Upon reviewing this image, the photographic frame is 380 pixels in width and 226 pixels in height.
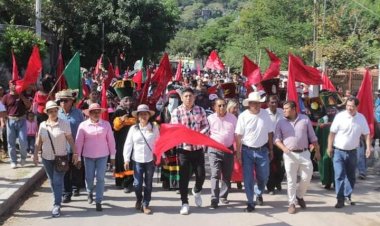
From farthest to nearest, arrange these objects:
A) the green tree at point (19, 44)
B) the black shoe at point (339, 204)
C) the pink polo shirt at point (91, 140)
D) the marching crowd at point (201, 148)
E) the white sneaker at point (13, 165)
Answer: the green tree at point (19, 44)
the white sneaker at point (13, 165)
the black shoe at point (339, 204)
the pink polo shirt at point (91, 140)
the marching crowd at point (201, 148)

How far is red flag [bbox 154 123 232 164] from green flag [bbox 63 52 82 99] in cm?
331

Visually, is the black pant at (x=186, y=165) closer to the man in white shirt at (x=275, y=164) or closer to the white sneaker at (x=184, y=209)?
the white sneaker at (x=184, y=209)

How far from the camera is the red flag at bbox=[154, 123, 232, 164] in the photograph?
7.26m

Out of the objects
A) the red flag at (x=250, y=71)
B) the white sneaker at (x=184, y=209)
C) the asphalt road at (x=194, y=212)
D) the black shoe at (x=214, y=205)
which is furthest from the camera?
the red flag at (x=250, y=71)

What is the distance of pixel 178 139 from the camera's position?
7.26 meters

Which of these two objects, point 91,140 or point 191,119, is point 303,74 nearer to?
point 191,119

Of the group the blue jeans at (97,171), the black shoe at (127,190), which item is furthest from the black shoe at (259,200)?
the blue jeans at (97,171)

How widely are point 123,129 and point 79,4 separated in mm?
20273

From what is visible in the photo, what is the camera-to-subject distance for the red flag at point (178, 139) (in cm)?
726

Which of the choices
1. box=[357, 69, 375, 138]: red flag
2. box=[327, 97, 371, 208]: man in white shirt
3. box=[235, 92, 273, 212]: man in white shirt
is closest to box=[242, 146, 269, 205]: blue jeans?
box=[235, 92, 273, 212]: man in white shirt

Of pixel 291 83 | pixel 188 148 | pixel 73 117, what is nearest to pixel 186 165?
pixel 188 148

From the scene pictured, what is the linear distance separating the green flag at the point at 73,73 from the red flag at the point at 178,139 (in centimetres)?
331

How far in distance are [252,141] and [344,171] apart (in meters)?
1.57

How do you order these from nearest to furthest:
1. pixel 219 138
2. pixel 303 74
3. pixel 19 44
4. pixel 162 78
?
pixel 219 138, pixel 303 74, pixel 162 78, pixel 19 44
